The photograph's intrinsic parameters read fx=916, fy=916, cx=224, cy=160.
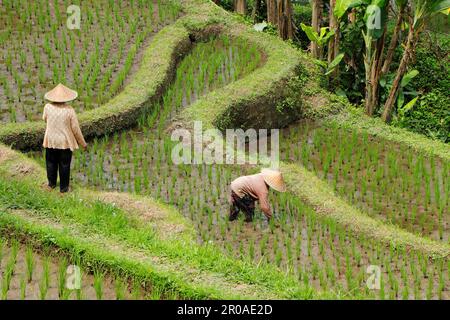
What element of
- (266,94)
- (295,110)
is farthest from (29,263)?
(295,110)

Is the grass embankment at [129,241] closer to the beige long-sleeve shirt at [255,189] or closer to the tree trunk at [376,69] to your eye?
the beige long-sleeve shirt at [255,189]

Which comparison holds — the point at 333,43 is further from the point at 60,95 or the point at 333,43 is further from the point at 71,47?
the point at 60,95

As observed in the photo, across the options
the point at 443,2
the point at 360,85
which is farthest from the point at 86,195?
the point at 360,85

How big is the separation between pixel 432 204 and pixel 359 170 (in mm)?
→ 1021

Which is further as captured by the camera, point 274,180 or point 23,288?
point 274,180

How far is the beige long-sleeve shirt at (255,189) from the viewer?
8000 millimetres

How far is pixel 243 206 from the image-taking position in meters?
8.14

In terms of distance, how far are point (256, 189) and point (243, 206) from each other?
23 centimetres

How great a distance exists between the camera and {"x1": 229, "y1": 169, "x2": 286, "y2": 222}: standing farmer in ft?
26.3

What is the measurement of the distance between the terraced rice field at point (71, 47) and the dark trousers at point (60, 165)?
6.25ft

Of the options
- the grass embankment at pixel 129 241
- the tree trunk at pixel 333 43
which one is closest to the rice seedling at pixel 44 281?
the grass embankment at pixel 129 241

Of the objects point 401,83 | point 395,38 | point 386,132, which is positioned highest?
point 395,38

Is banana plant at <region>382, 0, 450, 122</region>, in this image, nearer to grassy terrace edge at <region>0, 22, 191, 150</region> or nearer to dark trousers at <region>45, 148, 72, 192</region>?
grassy terrace edge at <region>0, 22, 191, 150</region>

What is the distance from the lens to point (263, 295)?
656cm
